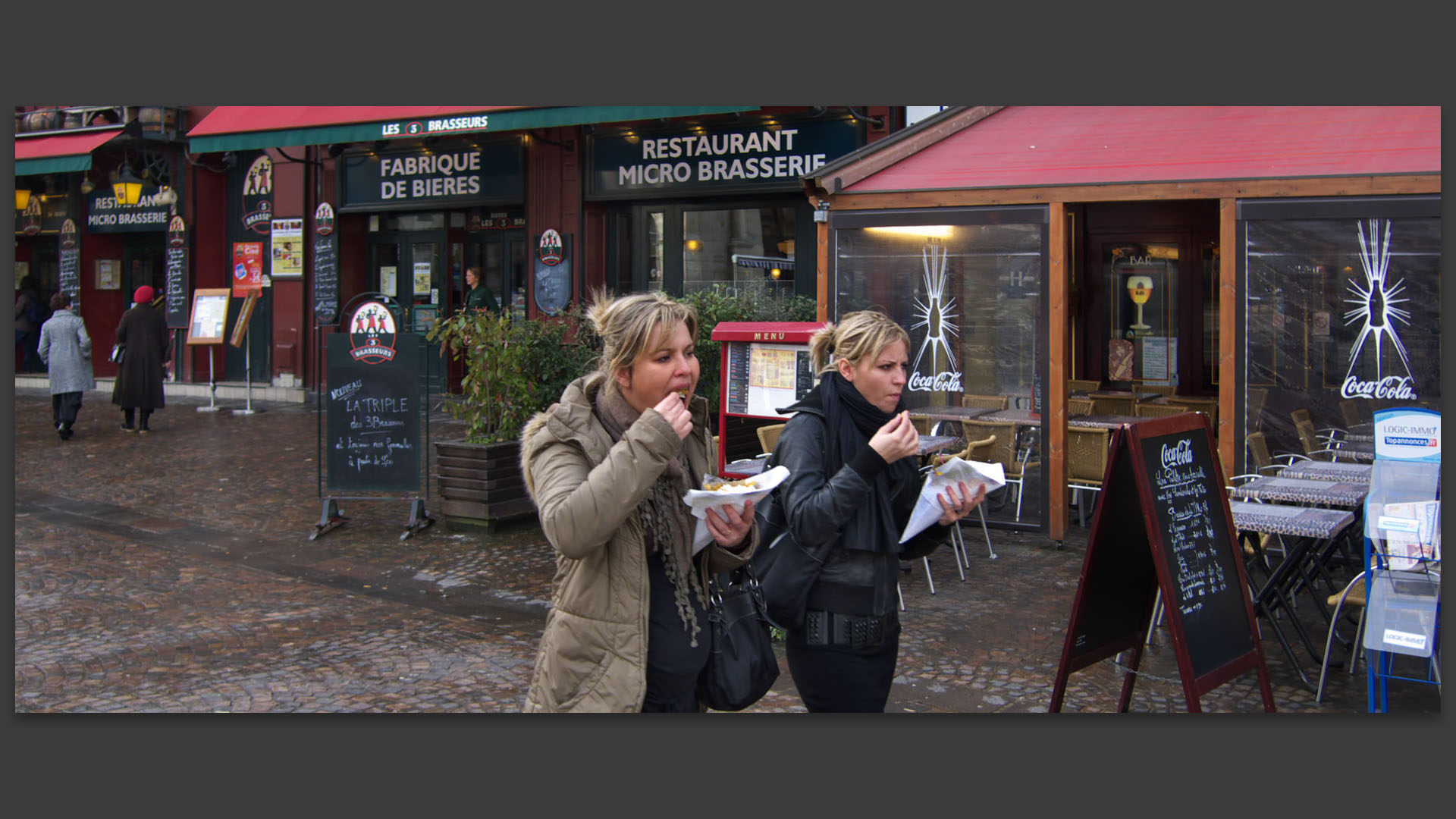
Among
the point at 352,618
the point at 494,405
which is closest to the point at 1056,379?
the point at 494,405

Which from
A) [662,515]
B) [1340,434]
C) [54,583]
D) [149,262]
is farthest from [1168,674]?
[149,262]

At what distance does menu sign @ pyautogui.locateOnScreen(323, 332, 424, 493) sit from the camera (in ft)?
28.6

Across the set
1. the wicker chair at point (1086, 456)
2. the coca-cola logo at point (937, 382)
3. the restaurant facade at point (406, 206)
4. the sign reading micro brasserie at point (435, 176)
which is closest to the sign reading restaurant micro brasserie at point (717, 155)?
the restaurant facade at point (406, 206)

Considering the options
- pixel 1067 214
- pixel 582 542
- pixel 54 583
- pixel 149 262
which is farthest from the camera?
pixel 149 262

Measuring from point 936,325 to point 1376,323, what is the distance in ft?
9.39

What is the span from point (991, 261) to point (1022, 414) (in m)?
1.10

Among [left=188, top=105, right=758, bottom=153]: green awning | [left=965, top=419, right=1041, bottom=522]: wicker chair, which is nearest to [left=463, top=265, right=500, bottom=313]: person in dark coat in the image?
[left=188, top=105, right=758, bottom=153]: green awning

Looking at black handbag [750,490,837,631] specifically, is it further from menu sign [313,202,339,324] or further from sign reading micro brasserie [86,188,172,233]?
sign reading micro brasserie [86,188,172,233]

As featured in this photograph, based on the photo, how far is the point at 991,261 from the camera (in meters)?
8.57

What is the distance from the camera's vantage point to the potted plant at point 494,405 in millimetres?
8703

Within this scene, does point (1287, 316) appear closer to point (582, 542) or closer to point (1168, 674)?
point (1168, 674)

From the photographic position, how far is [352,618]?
21.7 feet

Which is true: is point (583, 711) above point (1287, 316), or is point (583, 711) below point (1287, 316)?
below

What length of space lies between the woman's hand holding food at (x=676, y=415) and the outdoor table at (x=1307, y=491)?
4017mm
